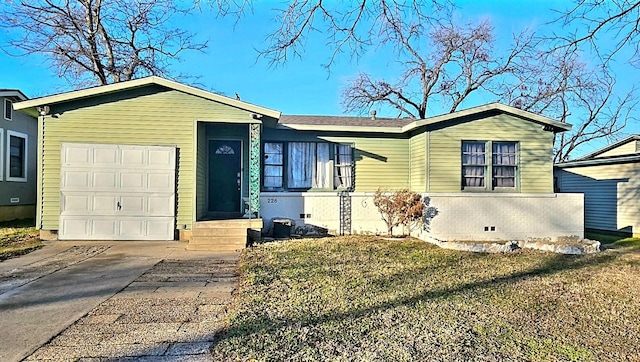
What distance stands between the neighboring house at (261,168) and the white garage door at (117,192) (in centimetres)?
2

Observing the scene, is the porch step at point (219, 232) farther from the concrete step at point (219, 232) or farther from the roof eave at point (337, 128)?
the roof eave at point (337, 128)

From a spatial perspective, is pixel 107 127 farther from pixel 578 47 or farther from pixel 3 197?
pixel 578 47

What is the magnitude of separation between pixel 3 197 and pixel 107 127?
19.5 ft

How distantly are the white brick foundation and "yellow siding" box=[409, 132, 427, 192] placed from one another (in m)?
0.67

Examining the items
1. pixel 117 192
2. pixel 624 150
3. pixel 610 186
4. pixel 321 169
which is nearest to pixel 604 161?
pixel 610 186

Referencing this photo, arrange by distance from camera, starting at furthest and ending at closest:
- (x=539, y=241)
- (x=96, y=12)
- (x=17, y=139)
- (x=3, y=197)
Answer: (x=96, y=12) → (x=17, y=139) → (x=3, y=197) → (x=539, y=241)

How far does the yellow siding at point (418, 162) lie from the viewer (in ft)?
34.7

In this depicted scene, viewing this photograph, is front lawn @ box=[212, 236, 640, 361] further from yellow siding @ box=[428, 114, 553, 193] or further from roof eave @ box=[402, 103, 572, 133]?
roof eave @ box=[402, 103, 572, 133]

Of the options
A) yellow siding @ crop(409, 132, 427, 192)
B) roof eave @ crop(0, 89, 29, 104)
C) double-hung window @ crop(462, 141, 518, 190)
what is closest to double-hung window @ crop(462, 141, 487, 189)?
double-hung window @ crop(462, 141, 518, 190)

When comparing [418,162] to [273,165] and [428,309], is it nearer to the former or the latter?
[273,165]

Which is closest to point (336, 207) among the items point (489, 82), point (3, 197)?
point (3, 197)

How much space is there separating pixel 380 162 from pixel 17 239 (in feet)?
30.8

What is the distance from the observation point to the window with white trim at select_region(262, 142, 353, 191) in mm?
10977

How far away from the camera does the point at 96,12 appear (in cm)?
1734
